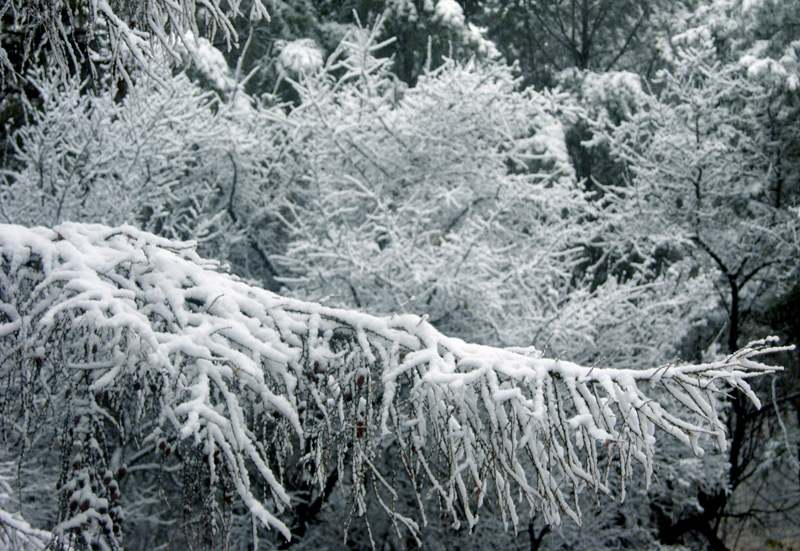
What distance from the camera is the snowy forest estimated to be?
1.86m

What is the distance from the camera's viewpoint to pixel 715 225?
9930 mm

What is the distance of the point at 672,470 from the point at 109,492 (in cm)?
661

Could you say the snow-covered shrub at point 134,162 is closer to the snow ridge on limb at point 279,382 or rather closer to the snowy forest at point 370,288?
the snowy forest at point 370,288

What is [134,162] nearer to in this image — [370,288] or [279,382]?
[370,288]

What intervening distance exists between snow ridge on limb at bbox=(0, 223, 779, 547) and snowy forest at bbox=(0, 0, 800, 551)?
0.01 meters

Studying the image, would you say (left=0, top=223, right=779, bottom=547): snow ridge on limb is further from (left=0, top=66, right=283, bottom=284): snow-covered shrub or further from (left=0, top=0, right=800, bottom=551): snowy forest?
(left=0, top=66, right=283, bottom=284): snow-covered shrub

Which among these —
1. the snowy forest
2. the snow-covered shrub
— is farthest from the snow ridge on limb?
the snow-covered shrub

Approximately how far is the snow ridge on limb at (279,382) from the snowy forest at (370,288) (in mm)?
12

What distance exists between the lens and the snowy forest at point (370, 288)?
186cm

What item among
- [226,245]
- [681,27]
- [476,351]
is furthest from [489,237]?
[681,27]

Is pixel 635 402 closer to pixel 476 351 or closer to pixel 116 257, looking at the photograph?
pixel 476 351

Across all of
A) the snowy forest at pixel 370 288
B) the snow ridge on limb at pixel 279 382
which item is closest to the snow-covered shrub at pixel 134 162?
the snowy forest at pixel 370 288

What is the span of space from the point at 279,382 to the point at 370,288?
16.2 feet

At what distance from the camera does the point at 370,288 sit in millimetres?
6883
